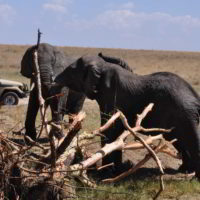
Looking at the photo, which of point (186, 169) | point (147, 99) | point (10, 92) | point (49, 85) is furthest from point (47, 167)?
point (10, 92)

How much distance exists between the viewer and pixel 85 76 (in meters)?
8.45

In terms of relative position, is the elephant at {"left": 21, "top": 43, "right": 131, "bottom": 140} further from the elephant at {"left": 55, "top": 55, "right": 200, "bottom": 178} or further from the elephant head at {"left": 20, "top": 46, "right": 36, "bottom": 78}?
the elephant at {"left": 55, "top": 55, "right": 200, "bottom": 178}

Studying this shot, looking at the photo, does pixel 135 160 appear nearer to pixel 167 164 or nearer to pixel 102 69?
pixel 167 164

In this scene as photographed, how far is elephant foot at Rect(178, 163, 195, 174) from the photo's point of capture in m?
8.05

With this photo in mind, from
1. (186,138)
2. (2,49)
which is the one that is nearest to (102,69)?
(186,138)

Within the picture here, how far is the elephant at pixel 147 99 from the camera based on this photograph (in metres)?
7.54

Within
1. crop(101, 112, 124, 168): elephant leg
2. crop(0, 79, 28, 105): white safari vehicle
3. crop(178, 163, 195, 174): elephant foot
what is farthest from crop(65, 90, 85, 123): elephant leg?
crop(0, 79, 28, 105): white safari vehicle

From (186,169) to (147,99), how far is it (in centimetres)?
130

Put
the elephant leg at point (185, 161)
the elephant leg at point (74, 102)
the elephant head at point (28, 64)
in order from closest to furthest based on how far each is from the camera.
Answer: the elephant leg at point (185, 161)
the elephant leg at point (74, 102)
the elephant head at point (28, 64)

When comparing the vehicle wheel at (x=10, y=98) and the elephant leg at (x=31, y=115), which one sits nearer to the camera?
the elephant leg at (x=31, y=115)

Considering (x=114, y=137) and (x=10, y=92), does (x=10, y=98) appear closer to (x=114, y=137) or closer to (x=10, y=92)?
(x=10, y=92)

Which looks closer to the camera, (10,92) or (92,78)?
(92,78)

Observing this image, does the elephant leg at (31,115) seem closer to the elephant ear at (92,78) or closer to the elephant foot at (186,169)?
A: the elephant ear at (92,78)

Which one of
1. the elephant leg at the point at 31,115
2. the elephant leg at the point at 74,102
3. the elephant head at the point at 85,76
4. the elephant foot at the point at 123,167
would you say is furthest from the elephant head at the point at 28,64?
the elephant foot at the point at 123,167
